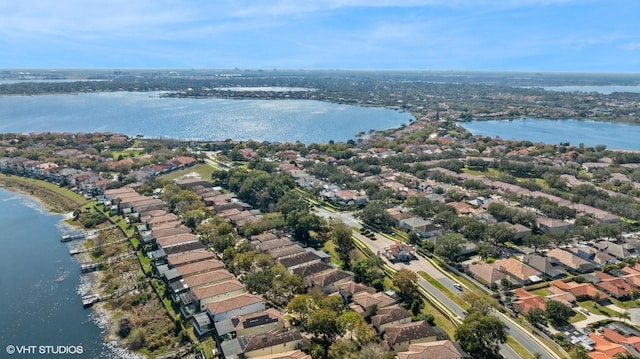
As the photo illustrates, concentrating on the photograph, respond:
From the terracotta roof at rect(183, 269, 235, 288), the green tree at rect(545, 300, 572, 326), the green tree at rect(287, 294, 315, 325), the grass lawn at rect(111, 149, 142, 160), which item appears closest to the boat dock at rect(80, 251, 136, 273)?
the terracotta roof at rect(183, 269, 235, 288)

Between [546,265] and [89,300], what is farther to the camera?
[546,265]

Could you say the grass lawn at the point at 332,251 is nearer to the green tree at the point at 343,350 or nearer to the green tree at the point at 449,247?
the green tree at the point at 449,247

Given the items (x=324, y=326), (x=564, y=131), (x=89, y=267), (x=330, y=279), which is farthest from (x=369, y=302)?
(x=564, y=131)

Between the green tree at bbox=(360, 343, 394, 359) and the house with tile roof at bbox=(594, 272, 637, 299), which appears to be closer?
the green tree at bbox=(360, 343, 394, 359)

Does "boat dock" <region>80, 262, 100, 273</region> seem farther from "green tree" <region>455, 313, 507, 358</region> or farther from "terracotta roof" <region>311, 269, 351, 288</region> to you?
"green tree" <region>455, 313, 507, 358</region>

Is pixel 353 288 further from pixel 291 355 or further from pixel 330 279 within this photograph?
pixel 291 355
